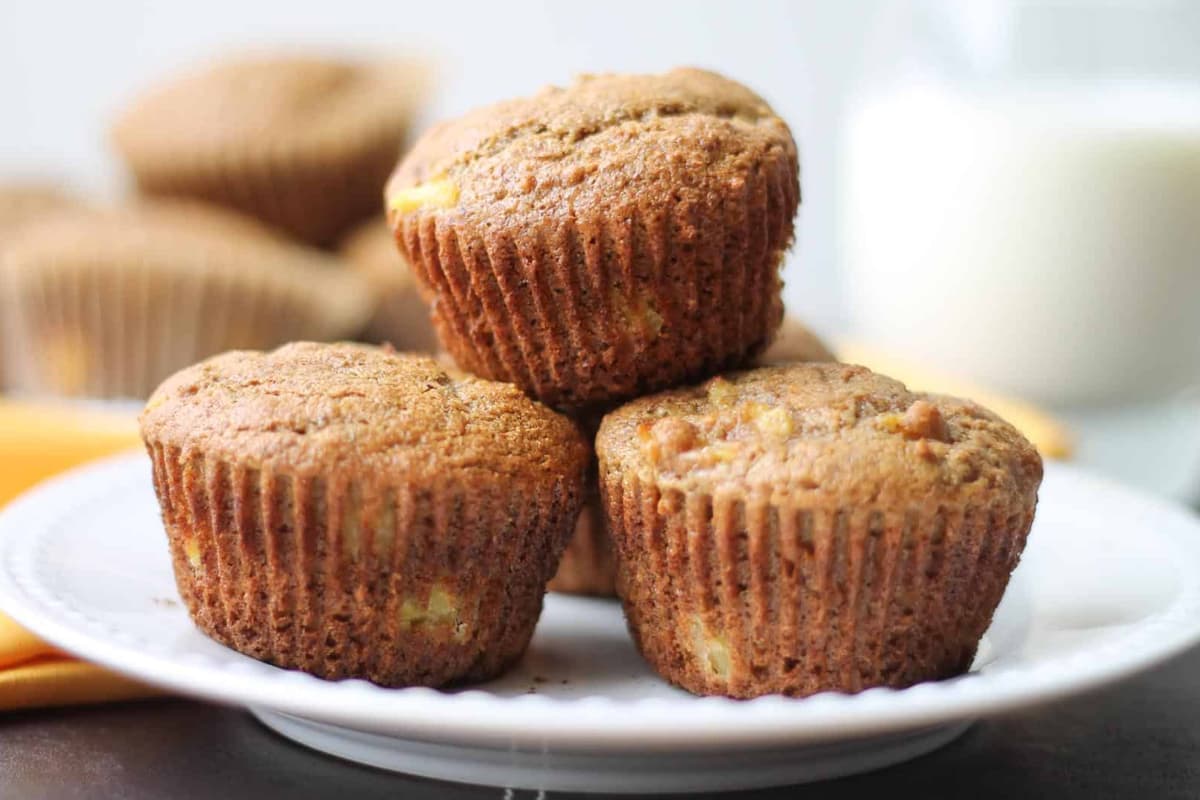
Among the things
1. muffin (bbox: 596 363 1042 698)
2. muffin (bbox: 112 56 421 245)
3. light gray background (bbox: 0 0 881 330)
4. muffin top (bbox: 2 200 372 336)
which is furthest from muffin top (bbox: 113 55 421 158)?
muffin (bbox: 596 363 1042 698)

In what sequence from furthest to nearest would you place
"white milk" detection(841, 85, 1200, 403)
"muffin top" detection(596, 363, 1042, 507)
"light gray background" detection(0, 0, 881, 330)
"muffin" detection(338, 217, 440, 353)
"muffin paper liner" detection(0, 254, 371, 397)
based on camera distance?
"light gray background" detection(0, 0, 881, 330)
"muffin" detection(338, 217, 440, 353)
"muffin paper liner" detection(0, 254, 371, 397)
"white milk" detection(841, 85, 1200, 403)
"muffin top" detection(596, 363, 1042, 507)

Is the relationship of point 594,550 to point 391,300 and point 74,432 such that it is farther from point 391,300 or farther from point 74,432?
point 391,300

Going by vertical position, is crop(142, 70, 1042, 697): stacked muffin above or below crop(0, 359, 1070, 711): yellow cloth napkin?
above

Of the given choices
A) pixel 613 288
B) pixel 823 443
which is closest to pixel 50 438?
pixel 613 288

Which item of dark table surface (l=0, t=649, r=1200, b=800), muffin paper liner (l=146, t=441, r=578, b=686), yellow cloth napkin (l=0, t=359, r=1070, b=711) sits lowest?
yellow cloth napkin (l=0, t=359, r=1070, b=711)

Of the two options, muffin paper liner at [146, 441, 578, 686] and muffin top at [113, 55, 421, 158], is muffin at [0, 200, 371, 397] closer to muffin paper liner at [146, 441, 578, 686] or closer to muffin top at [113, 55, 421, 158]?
muffin top at [113, 55, 421, 158]

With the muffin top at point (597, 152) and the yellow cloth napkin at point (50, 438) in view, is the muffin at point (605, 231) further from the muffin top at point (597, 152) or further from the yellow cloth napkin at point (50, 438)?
the yellow cloth napkin at point (50, 438)

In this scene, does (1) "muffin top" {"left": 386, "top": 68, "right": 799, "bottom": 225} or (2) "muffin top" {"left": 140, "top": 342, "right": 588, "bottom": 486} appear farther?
(1) "muffin top" {"left": 386, "top": 68, "right": 799, "bottom": 225}

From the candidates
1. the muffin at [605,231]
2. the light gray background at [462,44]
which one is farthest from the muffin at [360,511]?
the light gray background at [462,44]
